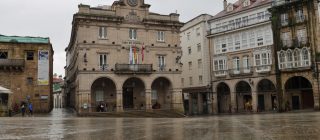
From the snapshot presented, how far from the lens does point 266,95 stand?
46.2m

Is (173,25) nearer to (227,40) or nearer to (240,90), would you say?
(227,40)

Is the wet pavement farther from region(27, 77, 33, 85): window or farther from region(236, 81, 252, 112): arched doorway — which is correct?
region(236, 81, 252, 112): arched doorway

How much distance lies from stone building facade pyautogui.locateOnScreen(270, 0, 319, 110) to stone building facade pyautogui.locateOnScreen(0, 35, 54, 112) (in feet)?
97.6

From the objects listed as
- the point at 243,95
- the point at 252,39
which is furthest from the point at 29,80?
the point at 252,39

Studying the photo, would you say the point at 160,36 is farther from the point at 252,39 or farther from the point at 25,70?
the point at 25,70

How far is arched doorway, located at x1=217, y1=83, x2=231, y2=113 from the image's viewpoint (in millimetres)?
50875

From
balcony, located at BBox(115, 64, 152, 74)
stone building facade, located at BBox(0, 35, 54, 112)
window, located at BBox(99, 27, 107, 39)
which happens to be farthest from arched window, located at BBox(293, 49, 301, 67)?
stone building facade, located at BBox(0, 35, 54, 112)

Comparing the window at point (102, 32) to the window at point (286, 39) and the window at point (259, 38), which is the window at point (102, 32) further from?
the window at point (286, 39)

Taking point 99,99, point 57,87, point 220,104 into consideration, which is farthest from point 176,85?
point 57,87

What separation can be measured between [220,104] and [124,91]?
1818cm

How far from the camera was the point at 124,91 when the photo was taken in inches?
1606

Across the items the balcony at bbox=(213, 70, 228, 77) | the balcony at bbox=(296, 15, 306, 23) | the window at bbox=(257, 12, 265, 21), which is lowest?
the balcony at bbox=(213, 70, 228, 77)

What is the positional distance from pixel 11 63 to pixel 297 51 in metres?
34.7

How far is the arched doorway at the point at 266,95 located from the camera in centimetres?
4553
